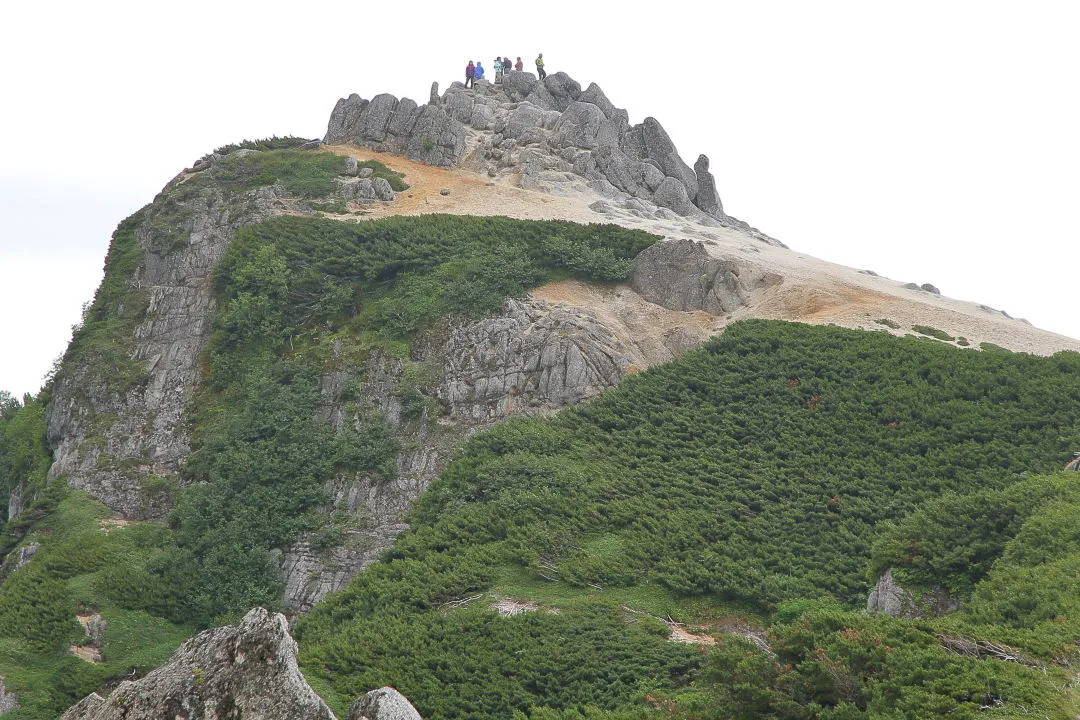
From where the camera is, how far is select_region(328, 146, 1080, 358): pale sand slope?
3234cm

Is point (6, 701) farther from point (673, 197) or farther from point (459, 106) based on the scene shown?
point (673, 197)

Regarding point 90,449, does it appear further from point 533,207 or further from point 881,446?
point 881,446

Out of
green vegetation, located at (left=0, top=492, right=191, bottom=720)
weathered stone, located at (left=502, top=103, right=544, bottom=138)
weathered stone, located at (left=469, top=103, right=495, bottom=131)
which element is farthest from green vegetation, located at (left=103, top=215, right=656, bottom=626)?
weathered stone, located at (left=469, top=103, right=495, bottom=131)

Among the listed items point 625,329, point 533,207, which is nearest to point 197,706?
point 625,329

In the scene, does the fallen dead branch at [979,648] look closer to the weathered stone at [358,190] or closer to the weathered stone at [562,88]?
the weathered stone at [358,190]

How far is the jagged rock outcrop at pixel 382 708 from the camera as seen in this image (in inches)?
447

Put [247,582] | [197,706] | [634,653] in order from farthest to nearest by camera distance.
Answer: [247,582] → [634,653] → [197,706]

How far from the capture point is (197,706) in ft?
34.9

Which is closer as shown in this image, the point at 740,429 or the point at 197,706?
the point at 197,706

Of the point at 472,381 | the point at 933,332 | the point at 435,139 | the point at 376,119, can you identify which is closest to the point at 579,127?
the point at 435,139

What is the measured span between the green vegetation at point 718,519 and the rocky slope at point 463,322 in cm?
180

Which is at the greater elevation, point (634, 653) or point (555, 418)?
point (555, 418)

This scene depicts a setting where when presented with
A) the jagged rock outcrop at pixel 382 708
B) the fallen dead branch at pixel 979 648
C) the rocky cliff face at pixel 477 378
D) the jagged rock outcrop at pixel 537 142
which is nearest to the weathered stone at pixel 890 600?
the fallen dead branch at pixel 979 648

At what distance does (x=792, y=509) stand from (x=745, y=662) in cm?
1107
